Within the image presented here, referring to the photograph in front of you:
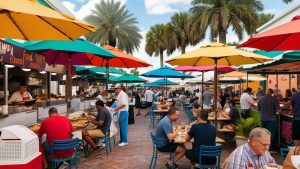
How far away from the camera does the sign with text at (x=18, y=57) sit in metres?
8.29

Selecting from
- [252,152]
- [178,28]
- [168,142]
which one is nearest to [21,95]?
[168,142]

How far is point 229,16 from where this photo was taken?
95.6ft

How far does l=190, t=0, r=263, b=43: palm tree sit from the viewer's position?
29.1 m

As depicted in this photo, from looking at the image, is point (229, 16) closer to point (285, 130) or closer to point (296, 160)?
point (285, 130)

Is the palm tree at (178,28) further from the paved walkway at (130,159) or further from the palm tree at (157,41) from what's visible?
the paved walkway at (130,159)

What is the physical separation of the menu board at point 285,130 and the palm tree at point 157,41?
4074 cm

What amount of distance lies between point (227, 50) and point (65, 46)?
138 inches

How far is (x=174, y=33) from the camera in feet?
155

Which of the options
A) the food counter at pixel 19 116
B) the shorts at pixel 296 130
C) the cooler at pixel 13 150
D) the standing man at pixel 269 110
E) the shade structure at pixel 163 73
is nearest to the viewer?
the cooler at pixel 13 150

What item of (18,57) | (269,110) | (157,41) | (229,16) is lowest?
(269,110)

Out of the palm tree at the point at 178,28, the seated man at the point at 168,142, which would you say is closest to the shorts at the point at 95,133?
the seated man at the point at 168,142

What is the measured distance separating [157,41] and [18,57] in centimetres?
4575

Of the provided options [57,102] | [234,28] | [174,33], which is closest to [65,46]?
[57,102]

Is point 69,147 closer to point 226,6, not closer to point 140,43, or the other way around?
point 226,6
